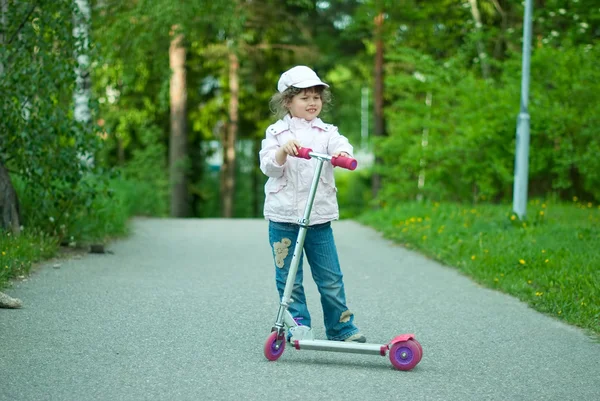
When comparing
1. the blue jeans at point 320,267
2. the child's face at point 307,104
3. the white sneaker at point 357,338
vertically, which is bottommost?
the white sneaker at point 357,338

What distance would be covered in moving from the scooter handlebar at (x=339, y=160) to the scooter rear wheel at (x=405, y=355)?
1.03 m

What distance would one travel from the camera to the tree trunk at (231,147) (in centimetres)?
2880

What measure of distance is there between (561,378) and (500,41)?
696 inches

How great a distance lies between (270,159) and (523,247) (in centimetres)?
488

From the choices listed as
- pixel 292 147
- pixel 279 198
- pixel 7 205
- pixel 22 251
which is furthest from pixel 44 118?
pixel 292 147

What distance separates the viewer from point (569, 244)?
9484 mm

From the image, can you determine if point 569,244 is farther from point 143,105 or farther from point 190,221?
point 143,105

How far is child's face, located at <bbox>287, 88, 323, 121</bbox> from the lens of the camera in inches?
213

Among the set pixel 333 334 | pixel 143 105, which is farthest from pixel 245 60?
pixel 333 334

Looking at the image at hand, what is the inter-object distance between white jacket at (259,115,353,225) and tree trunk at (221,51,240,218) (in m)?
22.8

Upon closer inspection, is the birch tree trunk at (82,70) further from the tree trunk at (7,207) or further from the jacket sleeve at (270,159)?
the jacket sleeve at (270,159)

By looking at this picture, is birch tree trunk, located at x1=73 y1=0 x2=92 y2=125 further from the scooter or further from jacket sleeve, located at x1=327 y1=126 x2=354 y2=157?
the scooter

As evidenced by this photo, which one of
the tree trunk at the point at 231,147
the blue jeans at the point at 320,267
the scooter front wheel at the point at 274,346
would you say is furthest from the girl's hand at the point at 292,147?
the tree trunk at the point at 231,147

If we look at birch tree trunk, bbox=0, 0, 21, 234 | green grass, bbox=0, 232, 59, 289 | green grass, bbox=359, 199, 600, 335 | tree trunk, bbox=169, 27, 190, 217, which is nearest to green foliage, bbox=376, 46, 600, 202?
green grass, bbox=359, 199, 600, 335
